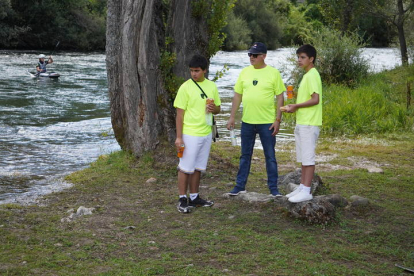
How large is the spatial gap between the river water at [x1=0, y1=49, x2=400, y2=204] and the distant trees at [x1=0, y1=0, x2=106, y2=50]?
1257cm

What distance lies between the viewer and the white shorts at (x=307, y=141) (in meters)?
6.12

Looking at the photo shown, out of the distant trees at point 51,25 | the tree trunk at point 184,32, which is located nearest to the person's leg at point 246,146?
the tree trunk at point 184,32

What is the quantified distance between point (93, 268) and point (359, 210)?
10.6ft

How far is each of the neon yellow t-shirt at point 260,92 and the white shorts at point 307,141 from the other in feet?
1.56

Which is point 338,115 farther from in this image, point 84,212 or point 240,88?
point 84,212

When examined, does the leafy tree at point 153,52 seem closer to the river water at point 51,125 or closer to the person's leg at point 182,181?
the river water at point 51,125

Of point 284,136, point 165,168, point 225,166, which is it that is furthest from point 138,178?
point 284,136

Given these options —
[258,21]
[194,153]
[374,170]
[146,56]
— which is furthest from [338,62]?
[258,21]

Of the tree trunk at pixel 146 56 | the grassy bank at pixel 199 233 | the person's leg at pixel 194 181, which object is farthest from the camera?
the tree trunk at pixel 146 56

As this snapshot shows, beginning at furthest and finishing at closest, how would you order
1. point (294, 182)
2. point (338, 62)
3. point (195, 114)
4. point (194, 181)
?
1. point (338, 62)
2. point (294, 182)
3. point (194, 181)
4. point (195, 114)

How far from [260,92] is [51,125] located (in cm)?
1110

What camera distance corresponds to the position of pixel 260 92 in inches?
258

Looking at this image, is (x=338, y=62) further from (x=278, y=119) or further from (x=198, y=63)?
(x=198, y=63)

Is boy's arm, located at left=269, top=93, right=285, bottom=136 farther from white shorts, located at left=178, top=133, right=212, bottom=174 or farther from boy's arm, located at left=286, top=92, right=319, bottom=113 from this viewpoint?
white shorts, located at left=178, top=133, right=212, bottom=174
